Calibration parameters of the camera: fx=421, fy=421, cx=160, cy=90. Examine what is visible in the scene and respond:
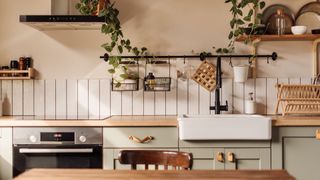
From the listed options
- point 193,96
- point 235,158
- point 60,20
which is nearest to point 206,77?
point 193,96

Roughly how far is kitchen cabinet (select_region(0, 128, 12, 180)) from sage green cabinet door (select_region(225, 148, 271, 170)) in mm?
1466

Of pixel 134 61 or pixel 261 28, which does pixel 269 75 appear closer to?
pixel 261 28

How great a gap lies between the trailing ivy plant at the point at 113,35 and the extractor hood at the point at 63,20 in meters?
0.08

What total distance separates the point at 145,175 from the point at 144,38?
6.57 feet

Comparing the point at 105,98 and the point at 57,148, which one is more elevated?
the point at 105,98

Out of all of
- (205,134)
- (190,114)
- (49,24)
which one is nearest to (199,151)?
(205,134)

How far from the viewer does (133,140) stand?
2.82m

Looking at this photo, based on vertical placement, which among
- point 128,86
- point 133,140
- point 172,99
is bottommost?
point 133,140

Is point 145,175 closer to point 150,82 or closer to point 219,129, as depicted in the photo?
point 219,129

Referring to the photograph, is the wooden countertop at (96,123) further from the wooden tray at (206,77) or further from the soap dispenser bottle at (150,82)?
the wooden tray at (206,77)

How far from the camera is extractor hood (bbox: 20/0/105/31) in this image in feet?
9.86

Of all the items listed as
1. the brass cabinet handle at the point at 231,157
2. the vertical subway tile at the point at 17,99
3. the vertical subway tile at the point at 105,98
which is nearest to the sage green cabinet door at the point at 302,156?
the brass cabinet handle at the point at 231,157

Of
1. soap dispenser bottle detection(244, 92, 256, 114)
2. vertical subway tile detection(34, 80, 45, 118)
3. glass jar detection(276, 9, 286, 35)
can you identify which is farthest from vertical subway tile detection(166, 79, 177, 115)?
vertical subway tile detection(34, 80, 45, 118)

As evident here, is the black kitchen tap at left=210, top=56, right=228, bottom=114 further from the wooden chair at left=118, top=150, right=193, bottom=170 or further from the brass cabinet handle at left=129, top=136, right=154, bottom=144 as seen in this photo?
the wooden chair at left=118, top=150, right=193, bottom=170
